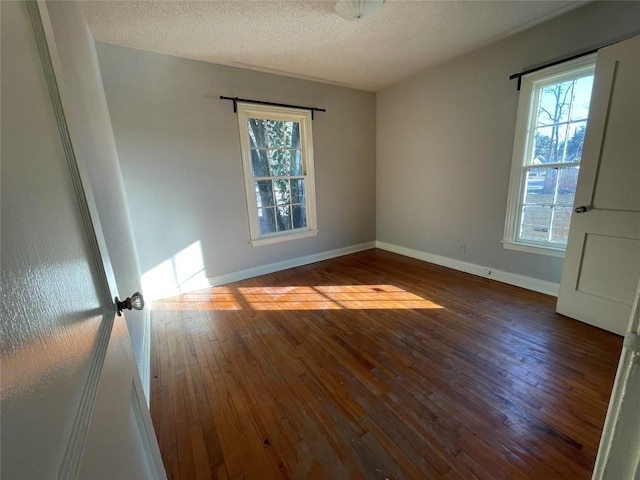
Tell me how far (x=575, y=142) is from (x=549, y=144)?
197mm

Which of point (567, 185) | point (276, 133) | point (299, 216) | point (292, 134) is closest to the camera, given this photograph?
point (567, 185)

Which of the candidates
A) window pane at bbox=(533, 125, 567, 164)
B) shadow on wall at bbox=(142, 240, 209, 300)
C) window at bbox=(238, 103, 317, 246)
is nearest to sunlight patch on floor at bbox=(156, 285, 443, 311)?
shadow on wall at bbox=(142, 240, 209, 300)

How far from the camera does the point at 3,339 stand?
0.27 metres

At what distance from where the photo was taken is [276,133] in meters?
3.55

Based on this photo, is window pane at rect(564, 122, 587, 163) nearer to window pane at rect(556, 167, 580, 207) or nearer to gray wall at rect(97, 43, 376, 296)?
window pane at rect(556, 167, 580, 207)

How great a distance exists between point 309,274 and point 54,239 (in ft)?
10.6

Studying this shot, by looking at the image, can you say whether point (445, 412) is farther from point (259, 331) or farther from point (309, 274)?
point (309, 274)

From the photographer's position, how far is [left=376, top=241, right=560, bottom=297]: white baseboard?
275 centimetres

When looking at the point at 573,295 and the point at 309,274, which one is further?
the point at 309,274

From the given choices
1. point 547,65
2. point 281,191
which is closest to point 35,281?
point 281,191

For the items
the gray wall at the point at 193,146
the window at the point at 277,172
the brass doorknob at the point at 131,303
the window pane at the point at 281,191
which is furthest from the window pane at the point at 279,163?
the brass doorknob at the point at 131,303

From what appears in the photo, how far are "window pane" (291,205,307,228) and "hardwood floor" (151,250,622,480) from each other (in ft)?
4.89

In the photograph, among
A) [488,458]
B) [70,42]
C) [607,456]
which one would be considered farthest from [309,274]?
[607,456]

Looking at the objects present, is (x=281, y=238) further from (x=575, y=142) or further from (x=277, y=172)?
(x=575, y=142)
